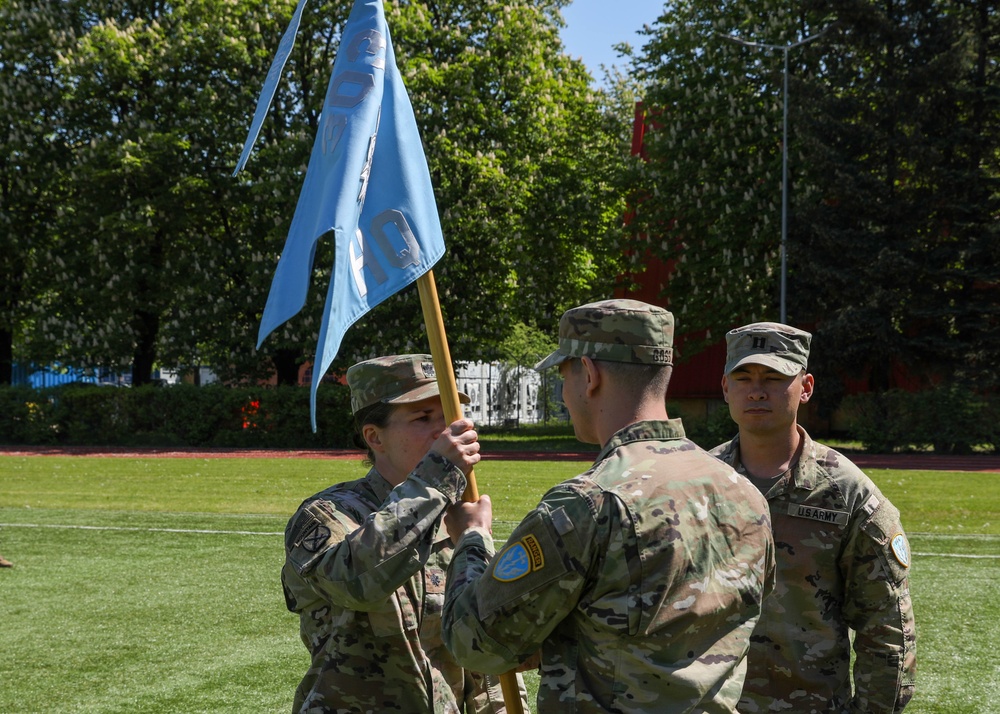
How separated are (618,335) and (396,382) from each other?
0.96m

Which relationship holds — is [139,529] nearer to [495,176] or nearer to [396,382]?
[396,382]

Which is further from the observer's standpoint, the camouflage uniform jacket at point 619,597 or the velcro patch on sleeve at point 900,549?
the velcro patch on sleeve at point 900,549

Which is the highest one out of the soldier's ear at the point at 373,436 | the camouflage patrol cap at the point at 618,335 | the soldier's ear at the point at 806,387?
the camouflage patrol cap at the point at 618,335

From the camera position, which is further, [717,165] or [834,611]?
[717,165]

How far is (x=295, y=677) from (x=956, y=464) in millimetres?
20648

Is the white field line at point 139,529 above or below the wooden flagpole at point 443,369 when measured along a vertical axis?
below

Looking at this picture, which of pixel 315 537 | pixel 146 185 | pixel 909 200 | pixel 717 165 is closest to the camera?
pixel 315 537

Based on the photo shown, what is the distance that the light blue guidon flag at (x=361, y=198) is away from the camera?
10.9ft

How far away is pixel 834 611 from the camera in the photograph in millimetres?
3924

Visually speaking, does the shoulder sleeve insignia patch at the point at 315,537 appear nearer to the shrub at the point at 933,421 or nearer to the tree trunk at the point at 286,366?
the shrub at the point at 933,421

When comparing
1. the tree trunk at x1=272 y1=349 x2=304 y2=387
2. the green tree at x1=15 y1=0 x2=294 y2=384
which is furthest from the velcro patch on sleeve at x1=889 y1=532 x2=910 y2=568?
the tree trunk at x1=272 y1=349 x2=304 y2=387

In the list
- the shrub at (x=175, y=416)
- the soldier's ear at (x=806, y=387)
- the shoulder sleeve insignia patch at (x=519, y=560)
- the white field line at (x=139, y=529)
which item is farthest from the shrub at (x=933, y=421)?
the shoulder sleeve insignia patch at (x=519, y=560)

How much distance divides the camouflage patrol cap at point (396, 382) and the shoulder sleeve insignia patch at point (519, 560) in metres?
0.96

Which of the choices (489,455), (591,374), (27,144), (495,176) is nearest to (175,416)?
(27,144)
